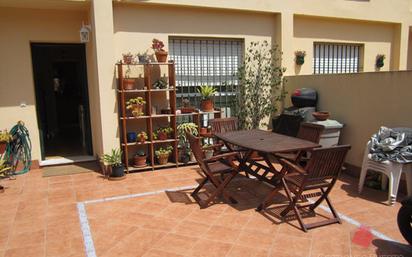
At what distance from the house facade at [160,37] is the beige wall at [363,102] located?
164cm

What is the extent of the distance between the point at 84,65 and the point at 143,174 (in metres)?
2.68

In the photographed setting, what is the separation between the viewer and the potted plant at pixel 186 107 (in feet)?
21.8

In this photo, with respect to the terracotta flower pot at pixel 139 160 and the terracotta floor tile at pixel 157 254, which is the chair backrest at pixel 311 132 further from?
the terracotta flower pot at pixel 139 160

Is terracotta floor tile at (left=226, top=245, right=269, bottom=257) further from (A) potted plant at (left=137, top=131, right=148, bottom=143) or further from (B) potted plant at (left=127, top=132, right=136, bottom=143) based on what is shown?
(B) potted plant at (left=127, top=132, right=136, bottom=143)

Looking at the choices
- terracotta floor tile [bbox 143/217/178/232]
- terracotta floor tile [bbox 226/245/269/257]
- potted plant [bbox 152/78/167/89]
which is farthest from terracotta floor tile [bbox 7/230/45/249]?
potted plant [bbox 152/78/167/89]

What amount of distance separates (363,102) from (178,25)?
3.74m

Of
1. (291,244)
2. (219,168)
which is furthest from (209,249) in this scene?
(219,168)

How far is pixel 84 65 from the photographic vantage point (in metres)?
6.91

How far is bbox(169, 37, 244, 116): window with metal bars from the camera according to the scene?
690cm

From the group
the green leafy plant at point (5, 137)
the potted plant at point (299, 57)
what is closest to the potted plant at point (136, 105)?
the green leafy plant at point (5, 137)

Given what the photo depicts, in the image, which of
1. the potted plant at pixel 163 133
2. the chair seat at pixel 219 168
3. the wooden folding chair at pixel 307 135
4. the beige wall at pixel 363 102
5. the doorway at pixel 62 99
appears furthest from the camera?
the doorway at pixel 62 99

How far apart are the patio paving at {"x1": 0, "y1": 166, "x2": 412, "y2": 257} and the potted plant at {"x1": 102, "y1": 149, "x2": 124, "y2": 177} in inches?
12.1

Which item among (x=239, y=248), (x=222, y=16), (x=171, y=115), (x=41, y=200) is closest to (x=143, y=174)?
(x=171, y=115)

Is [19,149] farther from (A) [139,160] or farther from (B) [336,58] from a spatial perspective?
(B) [336,58]
